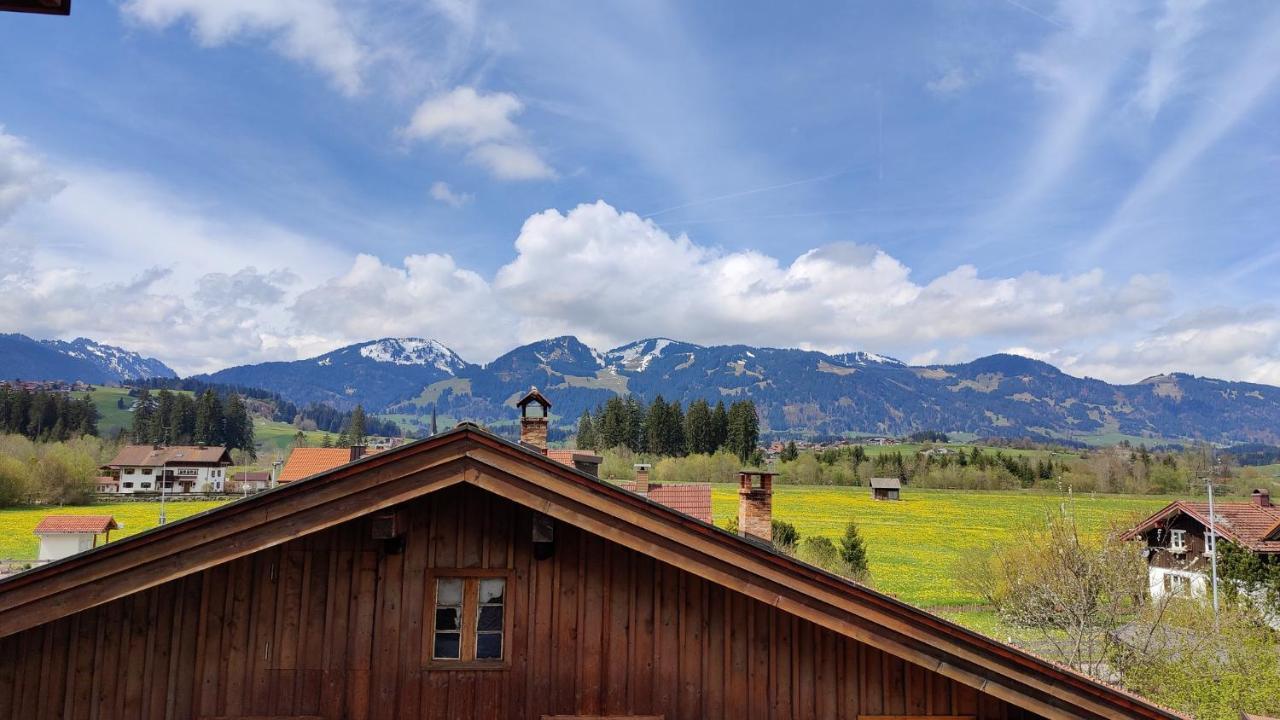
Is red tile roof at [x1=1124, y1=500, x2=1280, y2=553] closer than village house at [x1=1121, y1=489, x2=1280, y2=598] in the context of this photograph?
Yes

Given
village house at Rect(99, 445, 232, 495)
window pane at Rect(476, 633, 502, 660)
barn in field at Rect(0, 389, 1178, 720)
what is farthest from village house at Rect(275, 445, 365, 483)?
village house at Rect(99, 445, 232, 495)

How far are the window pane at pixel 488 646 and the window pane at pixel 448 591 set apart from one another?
0.42m

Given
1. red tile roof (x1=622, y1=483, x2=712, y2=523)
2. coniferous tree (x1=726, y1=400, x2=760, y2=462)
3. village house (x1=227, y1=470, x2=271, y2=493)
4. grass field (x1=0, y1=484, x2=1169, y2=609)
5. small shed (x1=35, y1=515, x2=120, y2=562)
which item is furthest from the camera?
coniferous tree (x1=726, y1=400, x2=760, y2=462)

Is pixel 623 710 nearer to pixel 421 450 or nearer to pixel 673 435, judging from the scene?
pixel 421 450

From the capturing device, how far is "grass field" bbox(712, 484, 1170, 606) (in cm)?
4797

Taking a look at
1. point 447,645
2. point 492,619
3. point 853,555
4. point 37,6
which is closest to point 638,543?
point 492,619

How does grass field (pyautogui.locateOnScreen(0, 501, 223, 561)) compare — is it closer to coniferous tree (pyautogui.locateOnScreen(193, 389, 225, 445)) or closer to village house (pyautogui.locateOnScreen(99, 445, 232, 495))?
village house (pyautogui.locateOnScreen(99, 445, 232, 495))

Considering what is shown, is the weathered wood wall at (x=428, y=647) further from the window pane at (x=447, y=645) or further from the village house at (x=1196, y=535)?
the village house at (x=1196, y=535)

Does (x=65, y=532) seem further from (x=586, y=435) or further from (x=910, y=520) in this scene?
(x=586, y=435)

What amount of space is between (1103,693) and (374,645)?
260 inches

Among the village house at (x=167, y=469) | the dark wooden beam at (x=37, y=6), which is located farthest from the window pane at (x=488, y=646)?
the village house at (x=167, y=469)

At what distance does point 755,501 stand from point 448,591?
438 inches

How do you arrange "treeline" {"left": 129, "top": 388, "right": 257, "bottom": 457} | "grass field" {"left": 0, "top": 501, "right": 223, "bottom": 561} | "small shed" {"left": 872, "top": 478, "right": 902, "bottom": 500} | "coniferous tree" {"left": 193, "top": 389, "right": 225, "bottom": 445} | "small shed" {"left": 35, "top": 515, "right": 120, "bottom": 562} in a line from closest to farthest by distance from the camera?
"small shed" {"left": 35, "top": 515, "right": 120, "bottom": 562}
"grass field" {"left": 0, "top": 501, "right": 223, "bottom": 561}
"small shed" {"left": 872, "top": 478, "right": 902, "bottom": 500}
"treeline" {"left": 129, "top": 388, "right": 257, "bottom": 457}
"coniferous tree" {"left": 193, "top": 389, "right": 225, "bottom": 445}

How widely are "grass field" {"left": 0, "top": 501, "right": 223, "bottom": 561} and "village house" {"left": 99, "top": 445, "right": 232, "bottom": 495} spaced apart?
19.8 m
